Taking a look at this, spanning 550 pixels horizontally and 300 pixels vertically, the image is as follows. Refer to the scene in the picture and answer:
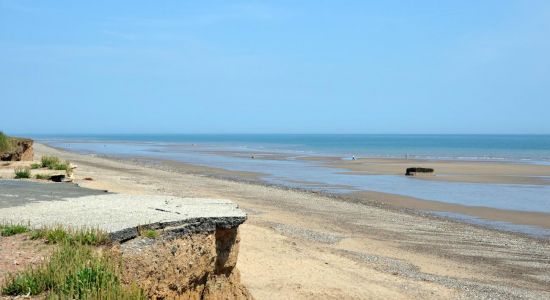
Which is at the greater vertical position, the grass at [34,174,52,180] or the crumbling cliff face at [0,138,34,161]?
the crumbling cliff face at [0,138,34,161]

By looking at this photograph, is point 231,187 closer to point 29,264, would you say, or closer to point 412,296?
point 412,296

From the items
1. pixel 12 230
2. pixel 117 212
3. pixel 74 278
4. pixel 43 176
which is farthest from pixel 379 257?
pixel 43 176

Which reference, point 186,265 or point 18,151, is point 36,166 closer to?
point 18,151

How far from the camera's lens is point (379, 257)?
12.7 meters

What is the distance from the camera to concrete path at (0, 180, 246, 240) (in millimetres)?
6766

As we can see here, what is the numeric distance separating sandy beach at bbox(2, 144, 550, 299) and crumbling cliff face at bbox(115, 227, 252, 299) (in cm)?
178

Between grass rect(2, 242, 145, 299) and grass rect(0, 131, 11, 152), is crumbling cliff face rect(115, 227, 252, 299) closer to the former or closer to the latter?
grass rect(2, 242, 145, 299)

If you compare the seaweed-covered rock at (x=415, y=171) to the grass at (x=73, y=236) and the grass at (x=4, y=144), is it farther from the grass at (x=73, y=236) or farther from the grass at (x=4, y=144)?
the grass at (x=73, y=236)

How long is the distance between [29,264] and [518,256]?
1197cm

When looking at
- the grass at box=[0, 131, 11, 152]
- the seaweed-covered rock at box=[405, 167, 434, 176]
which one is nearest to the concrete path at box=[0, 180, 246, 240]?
the grass at box=[0, 131, 11, 152]

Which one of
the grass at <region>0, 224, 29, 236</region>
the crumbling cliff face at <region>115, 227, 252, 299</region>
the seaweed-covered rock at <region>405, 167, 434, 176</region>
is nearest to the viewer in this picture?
the crumbling cliff face at <region>115, 227, 252, 299</region>

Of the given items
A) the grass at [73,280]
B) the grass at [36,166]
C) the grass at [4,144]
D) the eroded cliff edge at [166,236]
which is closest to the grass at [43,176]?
the grass at [36,166]

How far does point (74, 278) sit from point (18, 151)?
2049 centimetres

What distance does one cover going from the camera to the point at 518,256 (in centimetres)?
1384
